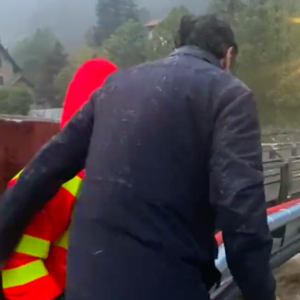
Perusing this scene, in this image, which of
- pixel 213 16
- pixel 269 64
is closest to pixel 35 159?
pixel 213 16

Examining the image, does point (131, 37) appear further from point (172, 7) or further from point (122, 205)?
point (122, 205)

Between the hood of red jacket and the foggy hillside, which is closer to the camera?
the hood of red jacket

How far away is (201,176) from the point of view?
5.76 feet

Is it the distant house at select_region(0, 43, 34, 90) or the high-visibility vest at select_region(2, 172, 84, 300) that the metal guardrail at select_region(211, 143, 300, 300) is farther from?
the distant house at select_region(0, 43, 34, 90)

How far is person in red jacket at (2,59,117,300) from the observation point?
6.37 feet

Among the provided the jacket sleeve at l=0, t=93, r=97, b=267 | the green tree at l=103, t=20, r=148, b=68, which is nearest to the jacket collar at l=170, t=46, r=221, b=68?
the jacket sleeve at l=0, t=93, r=97, b=267

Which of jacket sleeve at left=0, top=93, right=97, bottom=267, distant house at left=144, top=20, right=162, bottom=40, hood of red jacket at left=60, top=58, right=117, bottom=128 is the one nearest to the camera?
jacket sleeve at left=0, top=93, right=97, bottom=267

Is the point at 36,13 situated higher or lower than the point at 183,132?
lower

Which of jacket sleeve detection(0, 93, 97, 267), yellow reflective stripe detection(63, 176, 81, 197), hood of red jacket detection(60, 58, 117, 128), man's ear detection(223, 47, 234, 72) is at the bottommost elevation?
yellow reflective stripe detection(63, 176, 81, 197)

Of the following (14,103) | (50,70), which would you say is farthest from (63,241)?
(50,70)

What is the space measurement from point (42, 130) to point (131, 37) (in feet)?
124

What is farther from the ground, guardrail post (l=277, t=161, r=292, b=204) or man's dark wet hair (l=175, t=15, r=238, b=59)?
man's dark wet hair (l=175, t=15, r=238, b=59)

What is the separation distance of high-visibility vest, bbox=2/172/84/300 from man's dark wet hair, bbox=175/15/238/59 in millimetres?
565

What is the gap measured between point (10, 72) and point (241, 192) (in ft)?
68.7
